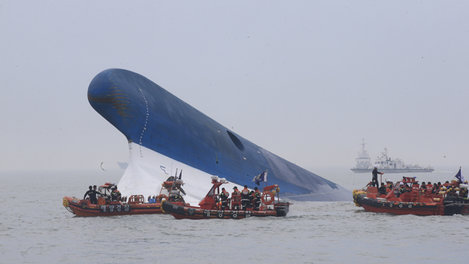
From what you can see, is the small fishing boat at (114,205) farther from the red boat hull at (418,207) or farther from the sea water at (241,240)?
the red boat hull at (418,207)

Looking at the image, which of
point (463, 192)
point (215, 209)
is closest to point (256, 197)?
point (215, 209)

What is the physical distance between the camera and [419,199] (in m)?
42.2

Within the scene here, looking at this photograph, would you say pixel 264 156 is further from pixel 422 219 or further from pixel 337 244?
pixel 337 244

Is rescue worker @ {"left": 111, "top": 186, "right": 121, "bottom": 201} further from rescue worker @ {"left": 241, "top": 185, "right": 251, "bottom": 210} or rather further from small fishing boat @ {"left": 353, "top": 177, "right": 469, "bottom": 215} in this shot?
small fishing boat @ {"left": 353, "top": 177, "right": 469, "bottom": 215}

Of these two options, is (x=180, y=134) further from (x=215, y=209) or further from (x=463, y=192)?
(x=463, y=192)

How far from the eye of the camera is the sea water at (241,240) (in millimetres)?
26953

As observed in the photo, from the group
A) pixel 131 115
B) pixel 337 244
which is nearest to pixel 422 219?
pixel 337 244

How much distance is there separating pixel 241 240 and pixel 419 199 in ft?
55.1

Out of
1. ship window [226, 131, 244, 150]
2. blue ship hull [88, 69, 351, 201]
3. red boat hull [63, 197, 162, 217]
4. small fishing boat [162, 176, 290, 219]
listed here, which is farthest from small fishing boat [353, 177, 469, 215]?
red boat hull [63, 197, 162, 217]

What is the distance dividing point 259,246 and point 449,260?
9109 mm

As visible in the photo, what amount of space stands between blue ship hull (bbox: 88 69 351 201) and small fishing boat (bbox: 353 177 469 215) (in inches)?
467

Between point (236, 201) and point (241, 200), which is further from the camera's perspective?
point (236, 201)

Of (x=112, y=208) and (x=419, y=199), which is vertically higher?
(x=419, y=199)

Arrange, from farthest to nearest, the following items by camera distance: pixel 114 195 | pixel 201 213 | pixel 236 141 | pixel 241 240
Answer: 1. pixel 236 141
2. pixel 114 195
3. pixel 201 213
4. pixel 241 240
